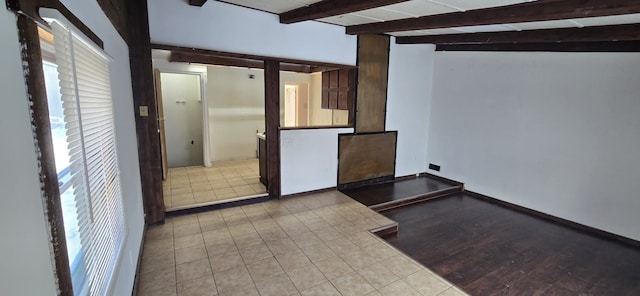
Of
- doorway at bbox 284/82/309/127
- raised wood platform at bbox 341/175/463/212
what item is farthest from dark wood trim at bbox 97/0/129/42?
doorway at bbox 284/82/309/127

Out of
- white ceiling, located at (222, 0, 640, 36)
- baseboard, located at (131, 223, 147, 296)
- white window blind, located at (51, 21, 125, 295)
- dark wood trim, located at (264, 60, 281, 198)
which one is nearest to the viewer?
white window blind, located at (51, 21, 125, 295)

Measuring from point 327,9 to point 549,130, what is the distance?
3.57m

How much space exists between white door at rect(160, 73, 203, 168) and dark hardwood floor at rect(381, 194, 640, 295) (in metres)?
4.43

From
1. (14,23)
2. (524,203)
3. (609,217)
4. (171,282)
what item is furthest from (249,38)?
(609,217)

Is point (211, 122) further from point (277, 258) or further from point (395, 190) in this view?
point (277, 258)

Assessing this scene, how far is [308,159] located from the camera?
4.41 meters

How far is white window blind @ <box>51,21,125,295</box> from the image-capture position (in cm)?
110

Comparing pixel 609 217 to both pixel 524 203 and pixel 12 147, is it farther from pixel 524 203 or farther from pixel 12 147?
pixel 12 147

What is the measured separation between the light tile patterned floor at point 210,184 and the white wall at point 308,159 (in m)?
0.53

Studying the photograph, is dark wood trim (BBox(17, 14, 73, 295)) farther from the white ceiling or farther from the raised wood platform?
the raised wood platform

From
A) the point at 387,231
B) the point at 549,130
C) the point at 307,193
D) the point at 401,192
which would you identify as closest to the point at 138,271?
the point at 307,193

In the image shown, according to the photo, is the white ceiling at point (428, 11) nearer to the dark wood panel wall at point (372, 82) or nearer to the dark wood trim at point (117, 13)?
the dark wood panel wall at point (372, 82)

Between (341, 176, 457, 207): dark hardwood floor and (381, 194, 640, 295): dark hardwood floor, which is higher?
(341, 176, 457, 207): dark hardwood floor

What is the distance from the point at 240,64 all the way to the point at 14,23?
4.13 metres
